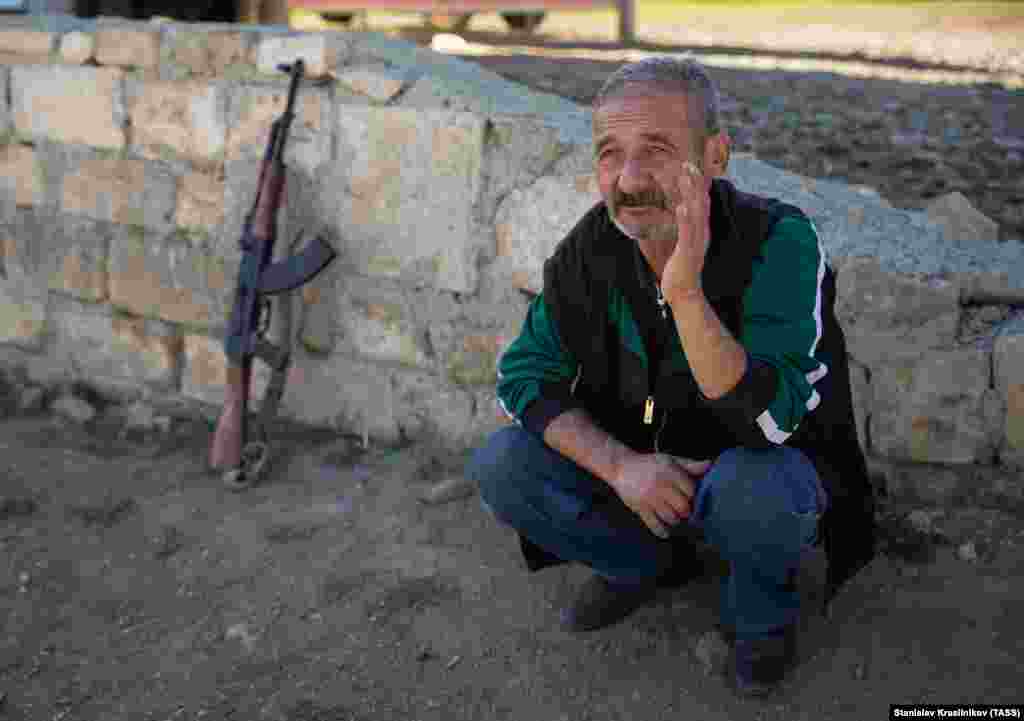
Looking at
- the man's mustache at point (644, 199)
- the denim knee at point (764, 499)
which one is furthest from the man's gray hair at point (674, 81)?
the denim knee at point (764, 499)

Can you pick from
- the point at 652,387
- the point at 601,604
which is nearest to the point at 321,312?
the point at 601,604

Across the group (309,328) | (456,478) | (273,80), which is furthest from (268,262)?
(456,478)

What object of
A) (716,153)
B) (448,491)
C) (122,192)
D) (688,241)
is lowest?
(448,491)

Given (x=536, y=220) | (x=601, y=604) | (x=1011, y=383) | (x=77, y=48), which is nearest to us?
(x=601, y=604)

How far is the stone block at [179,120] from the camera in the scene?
3895mm

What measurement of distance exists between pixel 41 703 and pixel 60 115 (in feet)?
8.16

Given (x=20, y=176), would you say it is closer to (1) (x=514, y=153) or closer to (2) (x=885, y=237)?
(1) (x=514, y=153)

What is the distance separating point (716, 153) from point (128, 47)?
2.66 meters

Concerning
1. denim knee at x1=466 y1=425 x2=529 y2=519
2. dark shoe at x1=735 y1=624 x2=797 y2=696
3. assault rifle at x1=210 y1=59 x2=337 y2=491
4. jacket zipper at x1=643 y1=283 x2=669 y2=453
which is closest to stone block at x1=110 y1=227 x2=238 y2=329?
assault rifle at x1=210 y1=59 x2=337 y2=491

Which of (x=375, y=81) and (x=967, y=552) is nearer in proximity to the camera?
(x=967, y=552)

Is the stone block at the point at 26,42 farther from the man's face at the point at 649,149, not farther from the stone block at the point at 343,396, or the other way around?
the man's face at the point at 649,149

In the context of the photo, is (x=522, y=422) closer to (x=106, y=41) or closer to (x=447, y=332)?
(x=447, y=332)

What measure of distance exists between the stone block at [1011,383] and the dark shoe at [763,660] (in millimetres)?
842

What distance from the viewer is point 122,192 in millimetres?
4164
